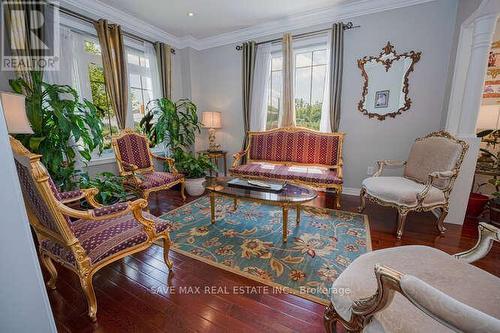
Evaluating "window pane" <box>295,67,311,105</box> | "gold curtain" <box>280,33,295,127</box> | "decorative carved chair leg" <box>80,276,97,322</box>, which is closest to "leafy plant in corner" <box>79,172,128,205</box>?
"decorative carved chair leg" <box>80,276,97,322</box>

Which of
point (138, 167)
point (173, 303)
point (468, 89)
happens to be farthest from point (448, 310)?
point (138, 167)

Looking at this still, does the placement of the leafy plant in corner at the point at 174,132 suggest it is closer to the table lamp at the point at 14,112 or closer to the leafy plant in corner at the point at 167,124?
the leafy plant in corner at the point at 167,124

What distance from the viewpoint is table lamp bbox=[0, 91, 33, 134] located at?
1.55 m

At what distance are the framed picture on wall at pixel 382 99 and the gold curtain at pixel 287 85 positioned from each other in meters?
1.23

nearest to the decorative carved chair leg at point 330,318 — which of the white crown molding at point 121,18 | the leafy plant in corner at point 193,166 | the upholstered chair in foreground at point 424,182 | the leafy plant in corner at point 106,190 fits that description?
the upholstered chair in foreground at point 424,182

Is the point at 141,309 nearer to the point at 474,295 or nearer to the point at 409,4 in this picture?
the point at 474,295

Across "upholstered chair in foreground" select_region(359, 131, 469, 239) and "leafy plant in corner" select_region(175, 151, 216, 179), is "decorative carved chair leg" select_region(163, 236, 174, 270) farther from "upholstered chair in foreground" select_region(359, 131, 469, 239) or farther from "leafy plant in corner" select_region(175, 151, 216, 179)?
"upholstered chair in foreground" select_region(359, 131, 469, 239)

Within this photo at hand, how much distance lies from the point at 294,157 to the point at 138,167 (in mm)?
2388

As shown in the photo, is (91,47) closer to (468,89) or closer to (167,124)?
(167,124)

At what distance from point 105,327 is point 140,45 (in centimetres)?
391

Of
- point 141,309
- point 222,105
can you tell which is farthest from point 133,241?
point 222,105

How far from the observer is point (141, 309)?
139 cm

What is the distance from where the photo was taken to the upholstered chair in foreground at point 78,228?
112 centimetres

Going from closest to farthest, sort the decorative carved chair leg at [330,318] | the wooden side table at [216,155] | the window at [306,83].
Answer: the decorative carved chair leg at [330,318] < the window at [306,83] < the wooden side table at [216,155]
